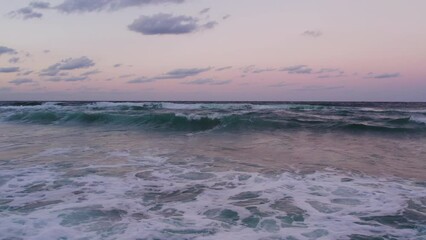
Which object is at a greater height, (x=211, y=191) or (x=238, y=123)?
(x=238, y=123)

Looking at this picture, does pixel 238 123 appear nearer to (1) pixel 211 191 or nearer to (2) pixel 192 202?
(1) pixel 211 191

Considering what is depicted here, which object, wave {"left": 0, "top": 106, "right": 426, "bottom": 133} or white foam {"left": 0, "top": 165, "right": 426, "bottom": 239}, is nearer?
white foam {"left": 0, "top": 165, "right": 426, "bottom": 239}

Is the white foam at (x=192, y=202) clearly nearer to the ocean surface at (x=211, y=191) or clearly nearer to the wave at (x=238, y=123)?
the ocean surface at (x=211, y=191)

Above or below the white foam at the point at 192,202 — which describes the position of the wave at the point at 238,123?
above

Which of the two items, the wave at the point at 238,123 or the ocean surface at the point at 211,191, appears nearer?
the ocean surface at the point at 211,191

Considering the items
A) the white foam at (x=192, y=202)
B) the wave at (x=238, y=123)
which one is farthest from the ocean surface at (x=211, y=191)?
the wave at (x=238, y=123)

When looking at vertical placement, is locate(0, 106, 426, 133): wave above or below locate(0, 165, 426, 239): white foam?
above

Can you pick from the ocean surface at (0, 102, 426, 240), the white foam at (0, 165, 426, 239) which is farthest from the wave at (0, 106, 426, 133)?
the white foam at (0, 165, 426, 239)

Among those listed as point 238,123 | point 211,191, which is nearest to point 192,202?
point 211,191

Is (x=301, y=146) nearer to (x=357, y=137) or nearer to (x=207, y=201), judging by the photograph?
(x=357, y=137)

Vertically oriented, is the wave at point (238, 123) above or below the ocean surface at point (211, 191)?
above

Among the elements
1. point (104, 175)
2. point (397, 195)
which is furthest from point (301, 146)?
point (104, 175)

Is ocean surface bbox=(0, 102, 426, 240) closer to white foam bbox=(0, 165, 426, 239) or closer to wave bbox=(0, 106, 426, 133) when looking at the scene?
white foam bbox=(0, 165, 426, 239)

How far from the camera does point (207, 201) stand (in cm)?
517
